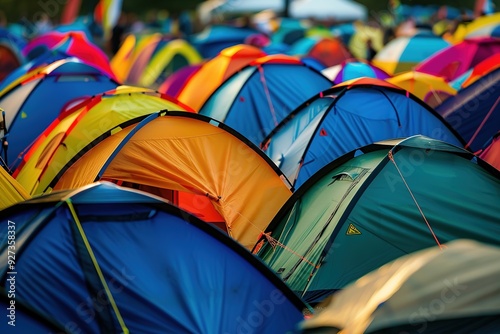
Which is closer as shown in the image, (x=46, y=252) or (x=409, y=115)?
(x=46, y=252)

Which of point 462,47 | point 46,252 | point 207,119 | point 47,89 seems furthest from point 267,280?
point 462,47

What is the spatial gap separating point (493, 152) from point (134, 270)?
4275mm

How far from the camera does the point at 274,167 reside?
320 inches

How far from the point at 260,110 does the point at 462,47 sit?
514 cm

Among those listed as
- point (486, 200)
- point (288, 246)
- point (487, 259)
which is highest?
point (487, 259)

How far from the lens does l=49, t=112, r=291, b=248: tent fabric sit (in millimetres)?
7727

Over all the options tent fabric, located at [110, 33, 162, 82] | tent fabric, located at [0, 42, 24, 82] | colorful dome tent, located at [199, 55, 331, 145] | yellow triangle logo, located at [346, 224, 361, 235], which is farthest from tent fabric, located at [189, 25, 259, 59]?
yellow triangle logo, located at [346, 224, 361, 235]

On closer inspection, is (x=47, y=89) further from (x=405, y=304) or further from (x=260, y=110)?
(x=405, y=304)

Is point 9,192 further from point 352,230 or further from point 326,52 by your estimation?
point 326,52

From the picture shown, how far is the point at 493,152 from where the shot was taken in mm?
8266

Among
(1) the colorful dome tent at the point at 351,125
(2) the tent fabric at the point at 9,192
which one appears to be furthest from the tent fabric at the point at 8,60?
(2) the tent fabric at the point at 9,192

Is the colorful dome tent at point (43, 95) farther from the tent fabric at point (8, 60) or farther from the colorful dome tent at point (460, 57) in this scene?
the tent fabric at point (8, 60)

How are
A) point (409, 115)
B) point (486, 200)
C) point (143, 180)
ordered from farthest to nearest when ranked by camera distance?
point (409, 115) → point (143, 180) → point (486, 200)

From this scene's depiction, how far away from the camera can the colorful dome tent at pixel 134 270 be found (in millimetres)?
5133
